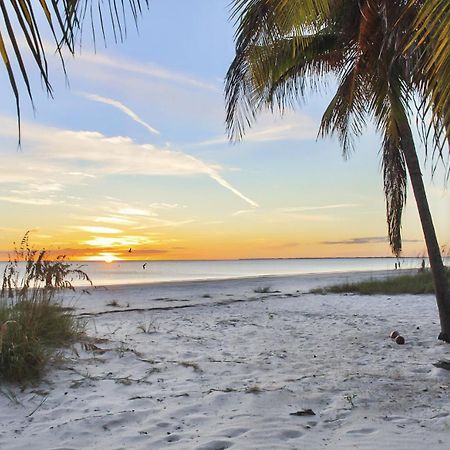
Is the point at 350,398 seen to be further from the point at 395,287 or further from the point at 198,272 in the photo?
the point at 198,272

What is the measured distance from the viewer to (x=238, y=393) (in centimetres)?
428


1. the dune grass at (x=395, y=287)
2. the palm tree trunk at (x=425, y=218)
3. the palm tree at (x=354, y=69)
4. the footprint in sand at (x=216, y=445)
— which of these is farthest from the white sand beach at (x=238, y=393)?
the dune grass at (x=395, y=287)

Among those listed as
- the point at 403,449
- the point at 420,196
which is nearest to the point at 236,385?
the point at 403,449

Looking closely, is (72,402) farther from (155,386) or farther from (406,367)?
(406,367)

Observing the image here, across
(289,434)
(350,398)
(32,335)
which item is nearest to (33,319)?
(32,335)

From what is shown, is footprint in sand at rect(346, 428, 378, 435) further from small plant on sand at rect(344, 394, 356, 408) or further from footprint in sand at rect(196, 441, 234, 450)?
footprint in sand at rect(196, 441, 234, 450)

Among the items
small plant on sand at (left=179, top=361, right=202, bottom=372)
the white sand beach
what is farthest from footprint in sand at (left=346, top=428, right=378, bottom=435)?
small plant on sand at (left=179, top=361, right=202, bottom=372)

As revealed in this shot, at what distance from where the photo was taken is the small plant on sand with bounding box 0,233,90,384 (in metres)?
4.57

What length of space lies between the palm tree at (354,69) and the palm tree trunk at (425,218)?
0.01 meters

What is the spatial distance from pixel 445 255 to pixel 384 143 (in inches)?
361

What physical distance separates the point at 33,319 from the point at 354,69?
5.85 metres

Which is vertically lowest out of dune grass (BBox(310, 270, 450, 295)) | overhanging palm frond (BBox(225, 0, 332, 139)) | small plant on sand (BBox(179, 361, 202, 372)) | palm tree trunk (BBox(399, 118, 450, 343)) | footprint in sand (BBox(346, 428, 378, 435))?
footprint in sand (BBox(346, 428, 378, 435))

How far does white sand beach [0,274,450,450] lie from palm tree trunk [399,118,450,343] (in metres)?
0.42

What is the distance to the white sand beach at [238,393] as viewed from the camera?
3334 mm
